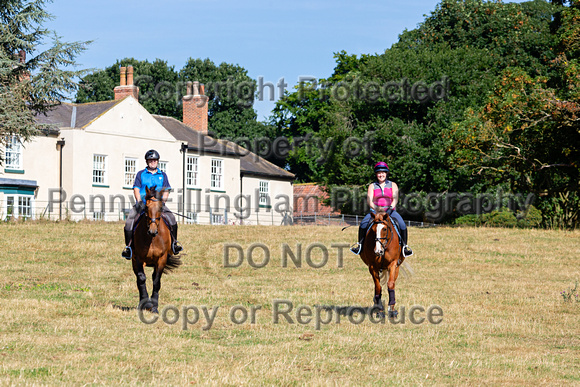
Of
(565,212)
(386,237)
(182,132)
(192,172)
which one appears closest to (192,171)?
(192,172)

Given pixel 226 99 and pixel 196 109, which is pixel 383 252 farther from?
pixel 226 99

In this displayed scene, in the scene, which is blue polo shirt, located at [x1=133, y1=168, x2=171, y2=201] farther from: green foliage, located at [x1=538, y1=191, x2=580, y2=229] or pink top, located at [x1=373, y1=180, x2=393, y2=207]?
green foliage, located at [x1=538, y1=191, x2=580, y2=229]

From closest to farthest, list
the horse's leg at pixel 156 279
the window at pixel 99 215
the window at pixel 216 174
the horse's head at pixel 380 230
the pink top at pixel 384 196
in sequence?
1. the horse's head at pixel 380 230
2. the pink top at pixel 384 196
3. the horse's leg at pixel 156 279
4. the window at pixel 99 215
5. the window at pixel 216 174

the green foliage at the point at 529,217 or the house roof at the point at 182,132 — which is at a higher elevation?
the house roof at the point at 182,132

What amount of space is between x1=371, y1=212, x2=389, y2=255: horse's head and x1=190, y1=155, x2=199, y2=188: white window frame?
4143 centimetres

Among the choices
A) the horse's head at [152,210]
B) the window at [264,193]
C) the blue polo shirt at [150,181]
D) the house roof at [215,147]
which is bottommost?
the horse's head at [152,210]

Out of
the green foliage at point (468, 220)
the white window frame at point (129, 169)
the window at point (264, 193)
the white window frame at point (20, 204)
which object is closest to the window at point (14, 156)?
the white window frame at point (20, 204)

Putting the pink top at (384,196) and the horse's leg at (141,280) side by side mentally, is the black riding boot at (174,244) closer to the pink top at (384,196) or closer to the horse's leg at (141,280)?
the horse's leg at (141,280)

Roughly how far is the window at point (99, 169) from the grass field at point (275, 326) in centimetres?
1845

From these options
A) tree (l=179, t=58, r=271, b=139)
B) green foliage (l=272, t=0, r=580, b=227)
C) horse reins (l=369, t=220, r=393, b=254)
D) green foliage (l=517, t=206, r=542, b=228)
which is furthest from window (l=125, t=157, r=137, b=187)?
horse reins (l=369, t=220, r=393, b=254)

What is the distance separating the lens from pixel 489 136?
40.1 m

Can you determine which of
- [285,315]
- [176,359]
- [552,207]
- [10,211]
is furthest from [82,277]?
[552,207]

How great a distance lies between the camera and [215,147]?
188ft

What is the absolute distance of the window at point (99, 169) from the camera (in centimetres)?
4712
